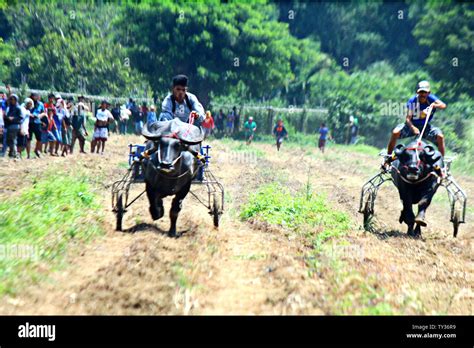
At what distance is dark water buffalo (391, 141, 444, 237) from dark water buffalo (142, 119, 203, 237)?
147 inches

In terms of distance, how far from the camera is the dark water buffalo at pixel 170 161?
8539mm

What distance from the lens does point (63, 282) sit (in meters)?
6.52

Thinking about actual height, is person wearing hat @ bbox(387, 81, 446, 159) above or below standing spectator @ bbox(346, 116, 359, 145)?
above

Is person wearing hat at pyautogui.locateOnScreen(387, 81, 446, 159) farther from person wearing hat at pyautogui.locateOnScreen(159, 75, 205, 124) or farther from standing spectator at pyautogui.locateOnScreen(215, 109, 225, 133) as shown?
standing spectator at pyautogui.locateOnScreen(215, 109, 225, 133)

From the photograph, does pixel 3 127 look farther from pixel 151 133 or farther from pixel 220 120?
pixel 220 120

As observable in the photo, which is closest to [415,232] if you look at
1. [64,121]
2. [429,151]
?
[429,151]

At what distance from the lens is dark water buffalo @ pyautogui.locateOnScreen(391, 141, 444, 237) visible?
31.7ft

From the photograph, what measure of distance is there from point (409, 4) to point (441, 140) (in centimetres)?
4876

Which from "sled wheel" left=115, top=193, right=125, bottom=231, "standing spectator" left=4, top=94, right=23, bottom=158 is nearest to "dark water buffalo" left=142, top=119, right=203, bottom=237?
"sled wheel" left=115, top=193, right=125, bottom=231

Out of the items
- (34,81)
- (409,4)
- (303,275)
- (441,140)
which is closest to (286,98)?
(409,4)

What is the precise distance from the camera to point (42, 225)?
8.94 meters

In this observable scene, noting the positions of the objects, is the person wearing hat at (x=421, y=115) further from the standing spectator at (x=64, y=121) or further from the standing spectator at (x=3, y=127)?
the standing spectator at (x=64, y=121)

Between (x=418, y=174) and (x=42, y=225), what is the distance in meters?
6.48
